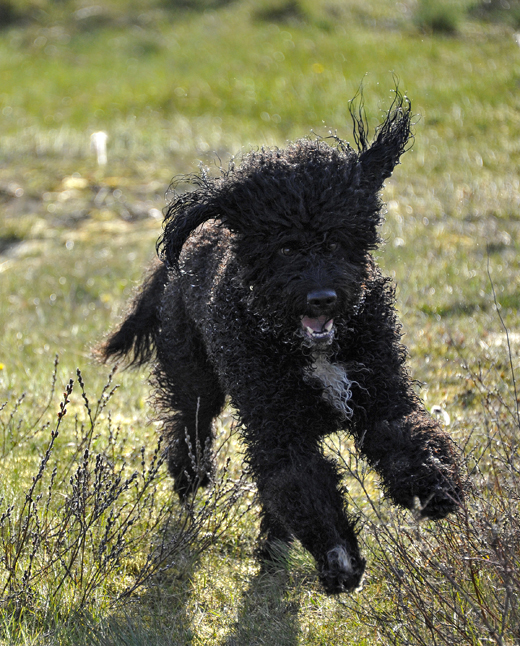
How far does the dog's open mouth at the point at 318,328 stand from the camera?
148 inches

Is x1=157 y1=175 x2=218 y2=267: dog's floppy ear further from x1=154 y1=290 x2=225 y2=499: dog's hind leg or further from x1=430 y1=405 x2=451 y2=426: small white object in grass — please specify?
x1=430 y1=405 x2=451 y2=426: small white object in grass

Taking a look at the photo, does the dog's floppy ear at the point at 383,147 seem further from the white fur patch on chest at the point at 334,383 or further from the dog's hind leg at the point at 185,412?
the dog's hind leg at the point at 185,412

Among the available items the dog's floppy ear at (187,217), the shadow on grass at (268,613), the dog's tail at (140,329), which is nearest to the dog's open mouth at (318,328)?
the dog's floppy ear at (187,217)

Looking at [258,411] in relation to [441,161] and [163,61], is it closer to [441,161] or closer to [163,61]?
[441,161]

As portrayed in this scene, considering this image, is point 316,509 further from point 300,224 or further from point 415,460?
point 300,224

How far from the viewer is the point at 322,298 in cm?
363

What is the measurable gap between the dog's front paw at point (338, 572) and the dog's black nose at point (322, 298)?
3.34 feet

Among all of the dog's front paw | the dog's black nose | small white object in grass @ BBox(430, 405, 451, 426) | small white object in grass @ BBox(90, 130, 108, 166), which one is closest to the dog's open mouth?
the dog's black nose

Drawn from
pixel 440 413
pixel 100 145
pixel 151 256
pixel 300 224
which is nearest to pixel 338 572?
pixel 300 224

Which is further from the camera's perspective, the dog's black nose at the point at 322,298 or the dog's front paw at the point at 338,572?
the dog's black nose at the point at 322,298

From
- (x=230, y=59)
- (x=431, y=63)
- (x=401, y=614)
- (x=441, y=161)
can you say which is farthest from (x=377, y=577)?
(x=230, y=59)

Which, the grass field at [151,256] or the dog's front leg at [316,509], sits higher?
the dog's front leg at [316,509]

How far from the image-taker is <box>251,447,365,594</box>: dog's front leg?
11.0 ft

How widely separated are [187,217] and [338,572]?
1.81 metres
